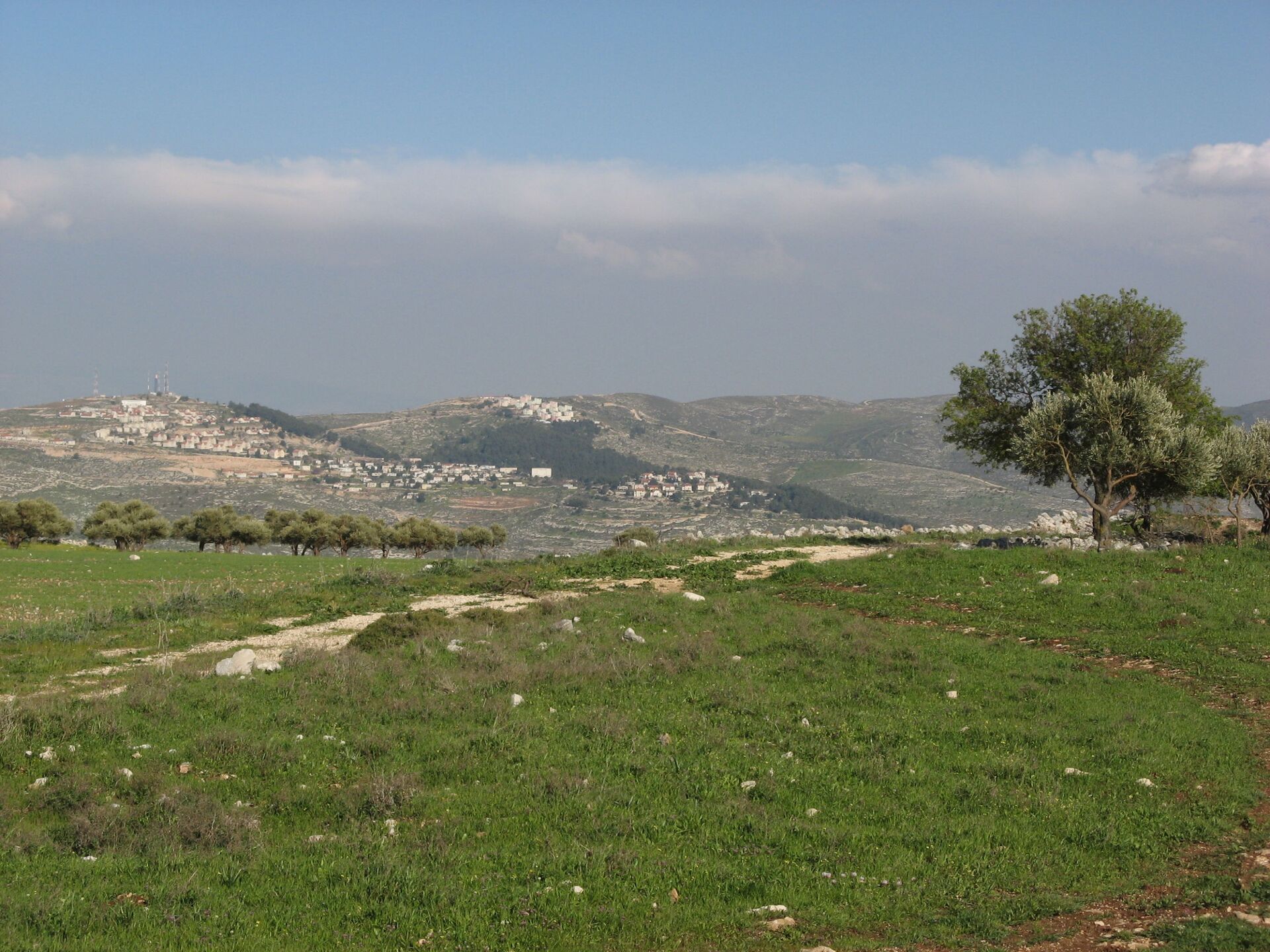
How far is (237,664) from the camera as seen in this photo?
18.7 m

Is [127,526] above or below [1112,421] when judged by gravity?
below

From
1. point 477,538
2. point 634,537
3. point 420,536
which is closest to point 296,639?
point 634,537

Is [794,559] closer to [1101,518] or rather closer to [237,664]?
[1101,518]

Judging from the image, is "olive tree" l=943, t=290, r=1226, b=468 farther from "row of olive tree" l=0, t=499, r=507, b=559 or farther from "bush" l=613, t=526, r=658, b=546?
"row of olive tree" l=0, t=499, r=507, b=559

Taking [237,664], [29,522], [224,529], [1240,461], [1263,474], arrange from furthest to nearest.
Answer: [224,529], [29,522], [1263,474], [1240,461], [237,664]

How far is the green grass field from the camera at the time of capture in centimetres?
918

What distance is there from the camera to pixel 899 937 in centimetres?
886

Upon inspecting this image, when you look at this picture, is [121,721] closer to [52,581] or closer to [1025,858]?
[1025,858]

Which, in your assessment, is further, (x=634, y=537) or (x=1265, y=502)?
(x=634, y=537)

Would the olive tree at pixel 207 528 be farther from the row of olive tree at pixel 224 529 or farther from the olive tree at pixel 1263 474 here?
the olive tree at pixel 1263 474

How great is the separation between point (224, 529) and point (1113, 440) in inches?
2560

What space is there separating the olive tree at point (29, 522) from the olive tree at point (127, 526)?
2.19m

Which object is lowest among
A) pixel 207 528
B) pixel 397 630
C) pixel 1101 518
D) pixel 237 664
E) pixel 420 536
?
pixel 420 536

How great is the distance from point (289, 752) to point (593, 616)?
11677 mm
